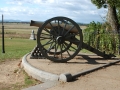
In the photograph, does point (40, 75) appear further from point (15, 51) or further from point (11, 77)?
point (15, 51)

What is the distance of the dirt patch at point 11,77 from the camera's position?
6814mm

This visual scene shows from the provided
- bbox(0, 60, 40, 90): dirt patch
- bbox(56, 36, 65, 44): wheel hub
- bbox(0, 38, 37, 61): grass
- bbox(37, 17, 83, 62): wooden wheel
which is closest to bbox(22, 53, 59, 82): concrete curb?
bbox(0, 60, 40, 90): dirt patch

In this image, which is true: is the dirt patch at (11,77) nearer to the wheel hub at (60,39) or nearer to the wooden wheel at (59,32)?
the wooden wheel at (59,32)

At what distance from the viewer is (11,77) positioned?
825cm

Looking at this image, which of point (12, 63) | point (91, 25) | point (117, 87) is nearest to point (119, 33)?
point (91, 25)

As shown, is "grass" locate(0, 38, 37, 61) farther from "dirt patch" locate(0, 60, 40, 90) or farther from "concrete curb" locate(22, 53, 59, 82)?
"concrete curb" locate(22, 53, 59, 82)

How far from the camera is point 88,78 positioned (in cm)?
666

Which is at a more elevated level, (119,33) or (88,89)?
(119,33)

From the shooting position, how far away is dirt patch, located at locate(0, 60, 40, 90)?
22.4 ft

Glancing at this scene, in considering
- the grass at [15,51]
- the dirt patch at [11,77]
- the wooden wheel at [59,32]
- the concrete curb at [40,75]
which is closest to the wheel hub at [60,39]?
the wooden wheel at [59,32]

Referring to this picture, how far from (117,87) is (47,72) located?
2121 millimetres

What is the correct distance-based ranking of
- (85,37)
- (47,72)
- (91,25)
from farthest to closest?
(91,25)
(85,37)
(47,72)

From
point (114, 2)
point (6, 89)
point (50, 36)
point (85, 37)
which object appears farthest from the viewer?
point (85, 37)

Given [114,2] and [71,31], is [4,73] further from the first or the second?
[114,2]
